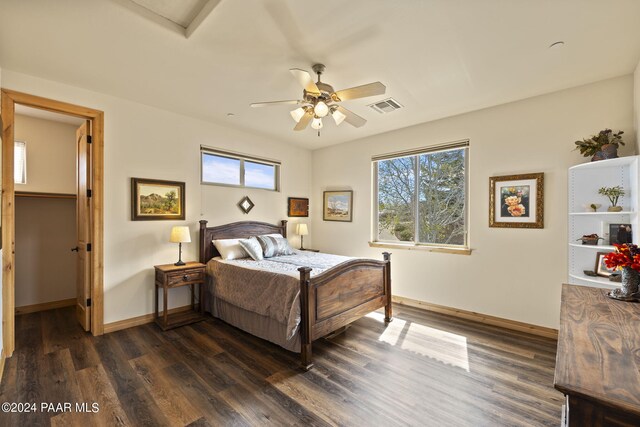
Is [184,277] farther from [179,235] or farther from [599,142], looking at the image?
[599,142]

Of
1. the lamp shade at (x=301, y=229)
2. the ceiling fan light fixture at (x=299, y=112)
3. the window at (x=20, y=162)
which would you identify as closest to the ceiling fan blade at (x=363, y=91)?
the ceiling fan light fixture at (x=299, y=112)

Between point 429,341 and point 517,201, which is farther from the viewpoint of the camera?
point 517,201

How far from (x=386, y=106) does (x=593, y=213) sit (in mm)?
2367

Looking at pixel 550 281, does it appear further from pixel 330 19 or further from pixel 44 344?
pixel 44 344

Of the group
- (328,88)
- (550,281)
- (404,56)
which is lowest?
(550,281)

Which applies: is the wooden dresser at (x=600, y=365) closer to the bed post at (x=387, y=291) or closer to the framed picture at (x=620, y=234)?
the framed picture at (x=620, y=234)

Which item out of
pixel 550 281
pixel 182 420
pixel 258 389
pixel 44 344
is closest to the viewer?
pixel 182 420

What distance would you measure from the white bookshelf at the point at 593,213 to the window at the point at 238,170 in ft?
13.5

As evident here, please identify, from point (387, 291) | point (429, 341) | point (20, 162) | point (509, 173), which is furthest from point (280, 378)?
point (20, 162)

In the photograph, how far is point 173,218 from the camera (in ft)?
12.5

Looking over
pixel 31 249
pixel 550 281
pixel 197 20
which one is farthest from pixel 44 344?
pixel 550 281

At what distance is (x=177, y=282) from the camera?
3.44 m

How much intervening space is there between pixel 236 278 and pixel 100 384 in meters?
1.46

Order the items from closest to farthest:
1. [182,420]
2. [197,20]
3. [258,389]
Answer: [182,420]
[197,20]
[258,389]
